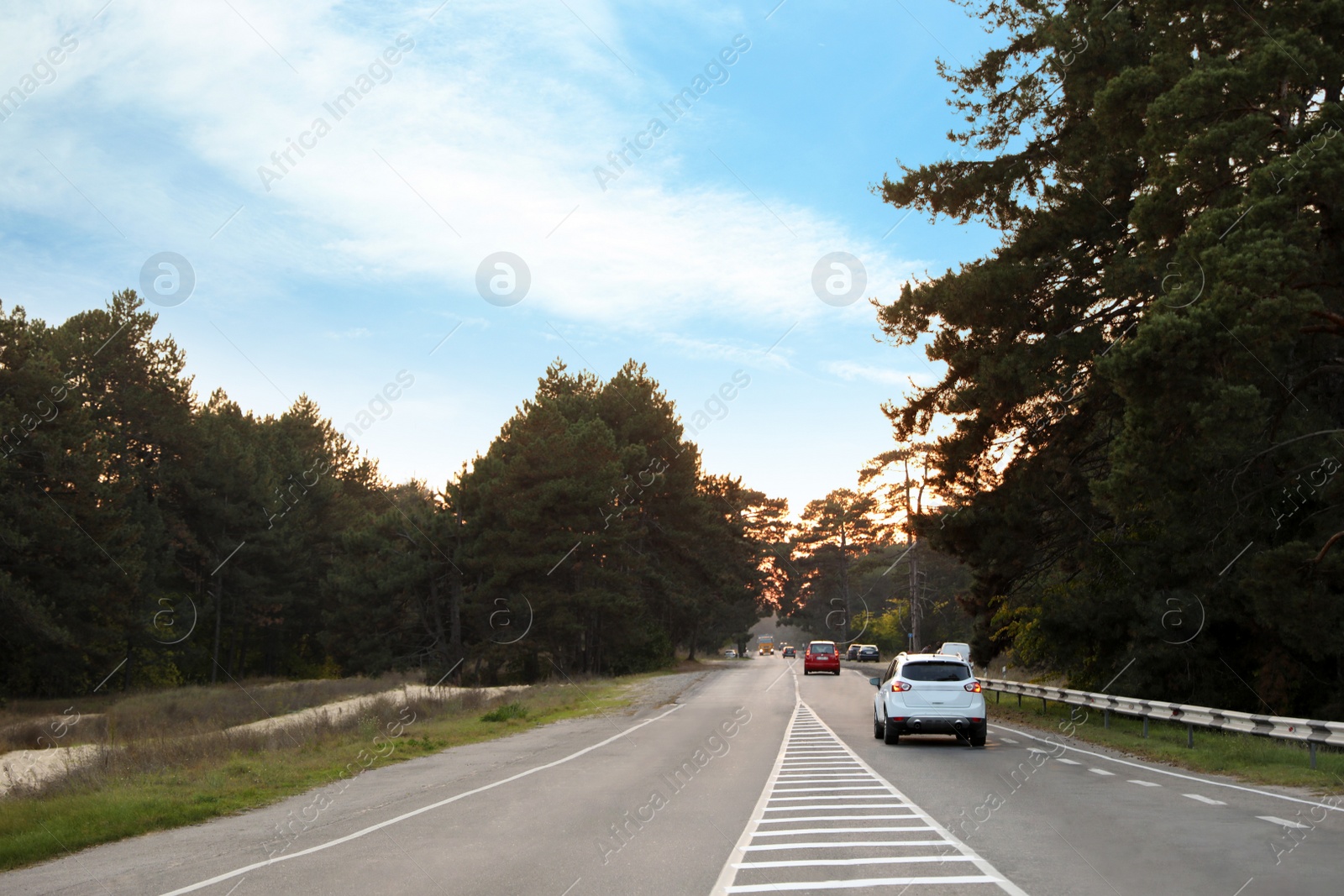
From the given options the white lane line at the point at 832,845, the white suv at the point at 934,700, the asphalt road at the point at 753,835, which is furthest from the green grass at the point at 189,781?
the white suv at the point at 934,700

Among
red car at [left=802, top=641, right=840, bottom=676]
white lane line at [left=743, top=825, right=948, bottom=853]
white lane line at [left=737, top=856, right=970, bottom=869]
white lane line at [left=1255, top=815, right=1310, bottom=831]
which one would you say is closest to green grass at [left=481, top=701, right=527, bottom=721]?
white lane line at [left=743, top=825, right=948, bottom=853]

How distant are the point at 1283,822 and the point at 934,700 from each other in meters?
9.99

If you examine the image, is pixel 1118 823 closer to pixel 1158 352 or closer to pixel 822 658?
pixel 1158 352

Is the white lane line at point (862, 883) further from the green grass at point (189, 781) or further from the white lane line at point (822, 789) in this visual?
the white lane line at point (822, 789)

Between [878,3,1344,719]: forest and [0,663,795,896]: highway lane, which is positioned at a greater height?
[878,3,1344,719]: forest

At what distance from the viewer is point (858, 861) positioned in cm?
866

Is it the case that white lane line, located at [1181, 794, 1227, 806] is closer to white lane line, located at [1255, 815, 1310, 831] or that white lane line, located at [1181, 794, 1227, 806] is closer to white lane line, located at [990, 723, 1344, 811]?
white lane line, located at [990, 723, 1344, 811]

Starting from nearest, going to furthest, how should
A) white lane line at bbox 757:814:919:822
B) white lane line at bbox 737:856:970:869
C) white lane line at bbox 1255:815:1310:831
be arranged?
white lane line at bbox 737:856:970:869, white lane line at bbox 1255:815:1310:831, white lane line at bbox 757:814:919:822

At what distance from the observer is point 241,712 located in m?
39.2

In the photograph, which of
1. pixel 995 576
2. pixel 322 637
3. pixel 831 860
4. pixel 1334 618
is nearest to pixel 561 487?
pixel 322 637

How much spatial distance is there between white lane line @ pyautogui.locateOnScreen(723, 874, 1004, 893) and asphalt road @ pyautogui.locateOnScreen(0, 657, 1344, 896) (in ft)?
0.08

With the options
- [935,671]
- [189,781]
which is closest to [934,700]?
[935,671]

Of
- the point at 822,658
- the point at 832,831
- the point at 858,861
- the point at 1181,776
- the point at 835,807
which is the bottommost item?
the point at 822,658

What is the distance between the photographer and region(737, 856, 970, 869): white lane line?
8547mm
